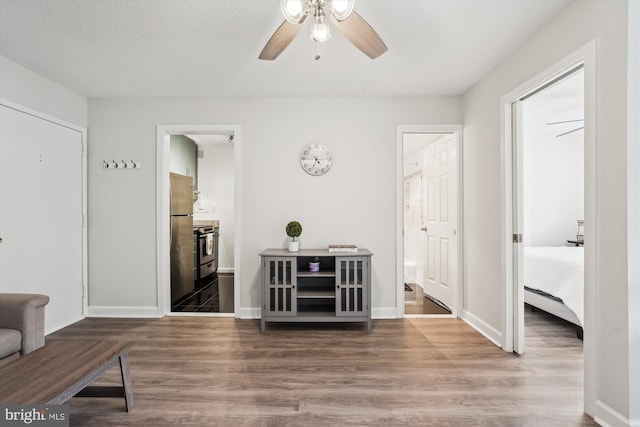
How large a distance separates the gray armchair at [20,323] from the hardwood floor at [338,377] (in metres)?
0.45

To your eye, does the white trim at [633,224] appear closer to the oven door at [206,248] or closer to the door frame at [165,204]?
the door frame at [165,204]

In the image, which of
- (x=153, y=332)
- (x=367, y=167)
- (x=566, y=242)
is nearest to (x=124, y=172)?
(x=153, y=332)

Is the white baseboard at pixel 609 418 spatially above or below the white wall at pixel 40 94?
below

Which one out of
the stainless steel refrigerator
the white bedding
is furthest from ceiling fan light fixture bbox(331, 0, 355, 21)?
the stainless steel refrigerator

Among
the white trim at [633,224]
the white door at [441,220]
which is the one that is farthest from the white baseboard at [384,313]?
the white trim at [633,224]

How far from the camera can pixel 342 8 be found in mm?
1587

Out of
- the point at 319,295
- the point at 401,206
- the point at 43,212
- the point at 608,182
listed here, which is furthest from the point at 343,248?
the point at 43,212

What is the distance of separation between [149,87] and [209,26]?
Result: 1.47m

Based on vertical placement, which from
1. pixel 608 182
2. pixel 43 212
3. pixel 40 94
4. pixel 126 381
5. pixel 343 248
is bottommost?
pixel 126 381

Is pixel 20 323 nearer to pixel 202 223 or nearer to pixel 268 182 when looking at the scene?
pixel 268 182

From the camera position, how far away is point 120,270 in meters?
3.72

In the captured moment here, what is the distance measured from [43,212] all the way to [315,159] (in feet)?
8.83

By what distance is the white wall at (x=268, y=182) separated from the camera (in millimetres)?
3695

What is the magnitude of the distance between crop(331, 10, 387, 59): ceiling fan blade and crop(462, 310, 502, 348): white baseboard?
2.57 metres
